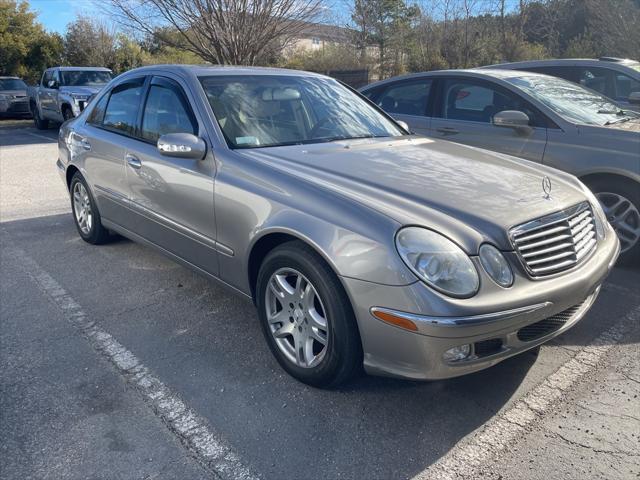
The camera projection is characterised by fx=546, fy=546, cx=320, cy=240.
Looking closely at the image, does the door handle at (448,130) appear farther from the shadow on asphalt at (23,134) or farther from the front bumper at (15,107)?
the front bumper at (15,107)

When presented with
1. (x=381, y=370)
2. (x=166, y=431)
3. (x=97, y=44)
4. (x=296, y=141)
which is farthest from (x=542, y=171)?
(x=97, y=44)

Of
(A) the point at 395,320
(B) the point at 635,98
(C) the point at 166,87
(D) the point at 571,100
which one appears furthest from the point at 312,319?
(B) the point at 635,98

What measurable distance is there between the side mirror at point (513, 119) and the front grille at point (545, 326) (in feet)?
8.31

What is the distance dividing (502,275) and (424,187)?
0.65 metres

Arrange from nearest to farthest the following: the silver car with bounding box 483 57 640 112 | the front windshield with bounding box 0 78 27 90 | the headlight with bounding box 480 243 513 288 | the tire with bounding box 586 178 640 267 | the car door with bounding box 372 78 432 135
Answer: the headlight with bounding box 480 243 513 288, the tire with bounding box 586 178 640 267, the car door with bounding box 372 78 432 135, the silver car with bounding box 483 57 640 112, the front windshield with bounding box 0 78 27 90

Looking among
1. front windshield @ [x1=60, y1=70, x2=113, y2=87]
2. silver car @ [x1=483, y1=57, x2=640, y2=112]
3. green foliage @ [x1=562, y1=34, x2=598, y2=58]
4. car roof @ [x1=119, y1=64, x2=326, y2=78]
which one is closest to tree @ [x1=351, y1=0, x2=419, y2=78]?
green foliage @ [x1=562, y1=34, x2=598, y2=58]

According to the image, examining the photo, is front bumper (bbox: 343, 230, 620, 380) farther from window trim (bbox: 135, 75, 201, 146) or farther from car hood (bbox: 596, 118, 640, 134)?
car hood (bbox: 596, 118, 640, 134)

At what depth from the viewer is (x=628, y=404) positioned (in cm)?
278

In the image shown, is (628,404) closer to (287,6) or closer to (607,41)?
(287,6)

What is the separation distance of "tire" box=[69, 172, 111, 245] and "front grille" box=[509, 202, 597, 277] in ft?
12.2

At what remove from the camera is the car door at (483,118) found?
4945 mm

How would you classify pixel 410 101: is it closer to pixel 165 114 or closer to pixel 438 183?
pixel 165 114

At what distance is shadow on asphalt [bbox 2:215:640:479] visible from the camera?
240 centimetres

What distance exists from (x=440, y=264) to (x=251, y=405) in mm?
1188
